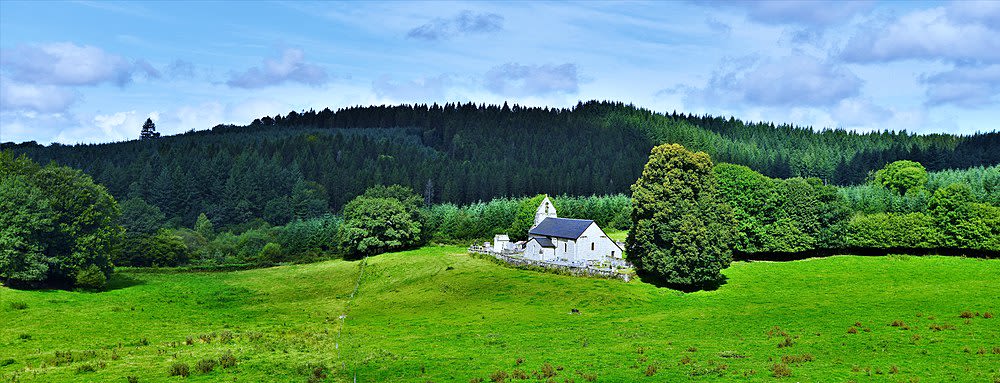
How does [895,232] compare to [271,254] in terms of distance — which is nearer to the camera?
[895,232]

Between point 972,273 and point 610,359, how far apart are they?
54443mm

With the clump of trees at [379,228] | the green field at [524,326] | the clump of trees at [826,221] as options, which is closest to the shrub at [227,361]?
the green field at [524,326]

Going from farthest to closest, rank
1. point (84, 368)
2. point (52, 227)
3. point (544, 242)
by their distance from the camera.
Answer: point (544, 242) → point (52, 227) → point (84, 368)

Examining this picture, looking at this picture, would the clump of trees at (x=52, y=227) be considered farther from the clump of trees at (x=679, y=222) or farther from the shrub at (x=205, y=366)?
the clump of trees at (x=679, y=222)

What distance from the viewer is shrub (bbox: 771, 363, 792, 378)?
40031 millimetres

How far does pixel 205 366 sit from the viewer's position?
152ft

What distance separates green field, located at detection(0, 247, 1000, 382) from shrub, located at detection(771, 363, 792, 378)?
469 mm

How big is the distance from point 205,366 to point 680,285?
162ft

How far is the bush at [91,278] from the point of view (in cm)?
8619

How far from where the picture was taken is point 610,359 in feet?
152

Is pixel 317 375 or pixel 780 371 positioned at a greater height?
pixel 780 371

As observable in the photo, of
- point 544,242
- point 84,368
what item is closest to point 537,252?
point 544,242

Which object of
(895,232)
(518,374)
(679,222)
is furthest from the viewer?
(895,232)

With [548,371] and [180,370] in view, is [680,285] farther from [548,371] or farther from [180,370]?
[180,370]
